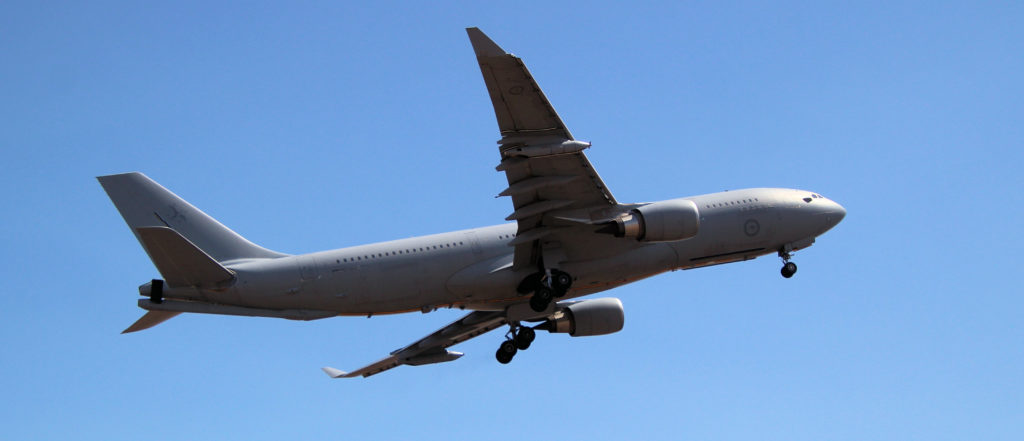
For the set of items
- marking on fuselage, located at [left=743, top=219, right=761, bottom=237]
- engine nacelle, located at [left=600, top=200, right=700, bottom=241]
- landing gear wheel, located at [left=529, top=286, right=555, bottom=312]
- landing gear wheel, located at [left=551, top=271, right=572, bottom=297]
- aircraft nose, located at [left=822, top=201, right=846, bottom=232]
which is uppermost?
aircraft nose, located at [left=822, top=201, right=846, bottom=232]

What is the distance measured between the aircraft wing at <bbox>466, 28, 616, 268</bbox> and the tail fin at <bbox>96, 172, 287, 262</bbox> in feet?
28.9

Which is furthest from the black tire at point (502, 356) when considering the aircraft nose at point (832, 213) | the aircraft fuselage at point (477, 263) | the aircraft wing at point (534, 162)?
the aircraft nose at point (832, 213)

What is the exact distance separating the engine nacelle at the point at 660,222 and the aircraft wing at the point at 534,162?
77 centimetres

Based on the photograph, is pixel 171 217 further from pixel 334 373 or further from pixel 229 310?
pixel 334 373

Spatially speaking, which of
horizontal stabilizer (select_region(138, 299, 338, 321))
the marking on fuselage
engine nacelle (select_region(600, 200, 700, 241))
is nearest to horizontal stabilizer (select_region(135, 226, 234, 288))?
horizontal stabilizer (select_region(138, 299, 338, 321))

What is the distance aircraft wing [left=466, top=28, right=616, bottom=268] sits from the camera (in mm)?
31422

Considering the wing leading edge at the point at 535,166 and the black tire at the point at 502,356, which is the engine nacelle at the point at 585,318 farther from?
the wing leading edge at the point at 535,166

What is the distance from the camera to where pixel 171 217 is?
37906 mm

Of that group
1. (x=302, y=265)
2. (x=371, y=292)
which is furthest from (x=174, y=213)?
(x=371, y=292)

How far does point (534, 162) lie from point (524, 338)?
1097cm

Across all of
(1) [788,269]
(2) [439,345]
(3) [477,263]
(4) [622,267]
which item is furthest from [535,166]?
(2) [439,345]

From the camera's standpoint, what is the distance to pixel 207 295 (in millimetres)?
35531

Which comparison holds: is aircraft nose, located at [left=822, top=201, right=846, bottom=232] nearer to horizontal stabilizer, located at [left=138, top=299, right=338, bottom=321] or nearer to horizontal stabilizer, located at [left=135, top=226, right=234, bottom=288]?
horizontal stabilizer, located at [left=138, top=299, right=338, bottom=321]

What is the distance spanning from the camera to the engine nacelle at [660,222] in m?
36.6
